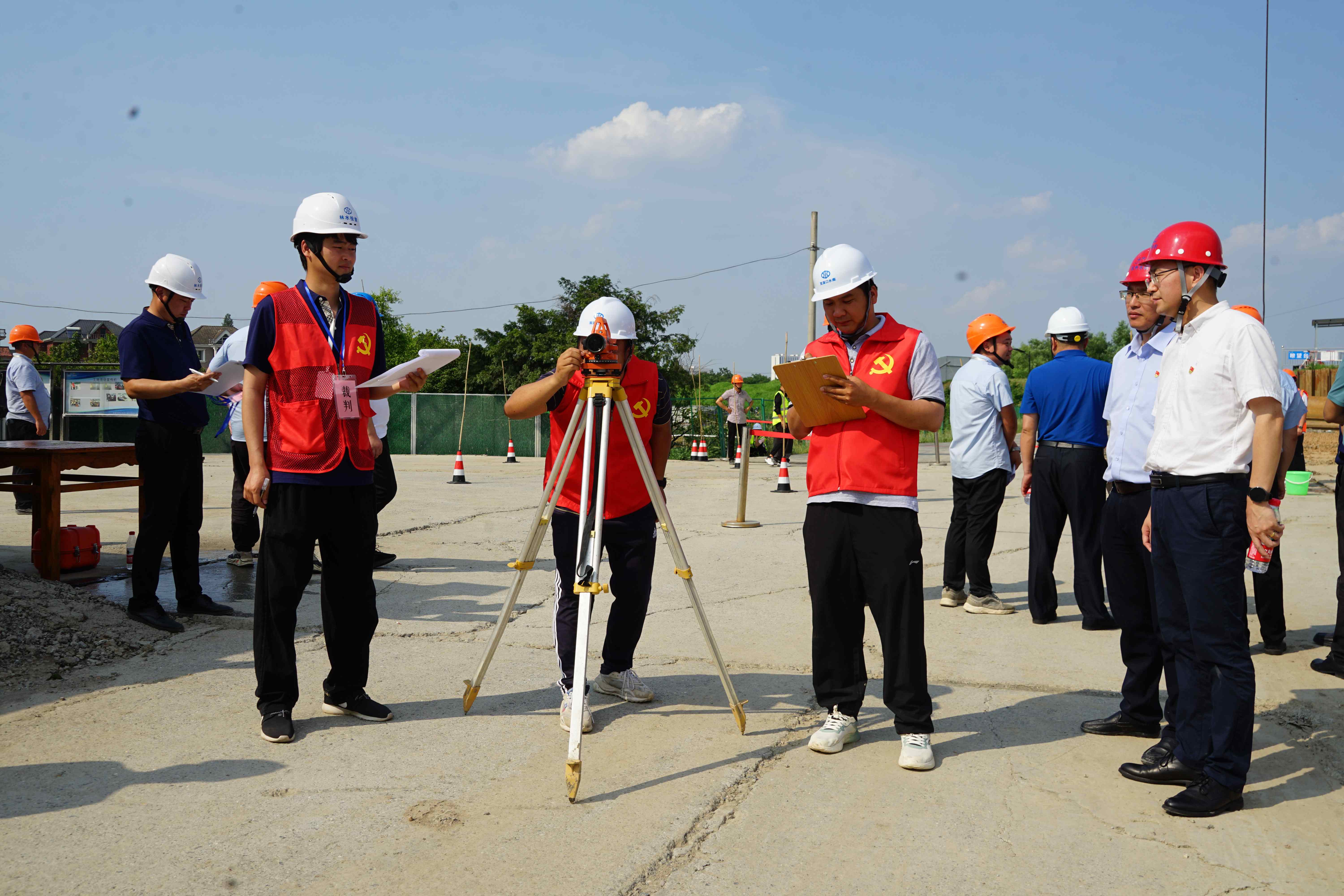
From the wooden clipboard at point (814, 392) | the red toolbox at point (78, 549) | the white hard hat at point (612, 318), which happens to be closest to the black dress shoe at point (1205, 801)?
the wooden clipboard at point (814, 392)

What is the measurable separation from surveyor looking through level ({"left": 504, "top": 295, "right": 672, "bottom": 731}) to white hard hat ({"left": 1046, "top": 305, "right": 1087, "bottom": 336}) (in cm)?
349

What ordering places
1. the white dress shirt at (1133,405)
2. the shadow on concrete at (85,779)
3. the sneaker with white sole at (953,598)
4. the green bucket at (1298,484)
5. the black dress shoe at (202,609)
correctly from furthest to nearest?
the green bucket at (1298,484), the sneaker with white sole at (953,598), the black dress shoe at (202,609), the white dress shirt at (1133,405), the shadow on concrete at (85,779)

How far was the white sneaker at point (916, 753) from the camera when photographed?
149 inches

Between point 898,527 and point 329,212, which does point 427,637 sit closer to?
point 329,212

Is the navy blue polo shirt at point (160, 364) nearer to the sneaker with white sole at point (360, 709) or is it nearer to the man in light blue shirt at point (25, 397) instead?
the sneaker with white sole at point (360, 709)

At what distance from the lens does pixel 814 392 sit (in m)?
3.83

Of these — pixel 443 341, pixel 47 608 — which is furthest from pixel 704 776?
pixel 443 341

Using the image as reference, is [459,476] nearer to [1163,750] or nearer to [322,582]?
[322,582]

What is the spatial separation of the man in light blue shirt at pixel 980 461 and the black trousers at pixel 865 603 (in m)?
2.96

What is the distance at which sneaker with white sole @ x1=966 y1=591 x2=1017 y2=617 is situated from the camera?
685cm

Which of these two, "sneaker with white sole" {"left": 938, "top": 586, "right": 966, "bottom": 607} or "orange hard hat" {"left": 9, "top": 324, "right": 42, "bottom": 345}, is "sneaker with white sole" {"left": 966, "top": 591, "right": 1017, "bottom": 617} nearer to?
"sneaker with white sole" {"left": 938, "top": 586, "right": 966, "bottom": 607}

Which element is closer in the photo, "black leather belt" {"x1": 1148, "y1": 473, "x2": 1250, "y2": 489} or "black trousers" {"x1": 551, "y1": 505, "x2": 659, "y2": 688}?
"black leather belt" {"x1": 1148, "y1": 473, "x2": 1250, "y2": 489}

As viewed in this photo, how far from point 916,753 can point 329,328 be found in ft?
9.88

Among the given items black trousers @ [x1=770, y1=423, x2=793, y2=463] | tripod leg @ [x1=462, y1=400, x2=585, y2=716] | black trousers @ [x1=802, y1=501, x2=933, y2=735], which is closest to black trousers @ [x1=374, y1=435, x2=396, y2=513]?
tripod leg @ [x1=462, y1=400, x2=585, y2=716]
